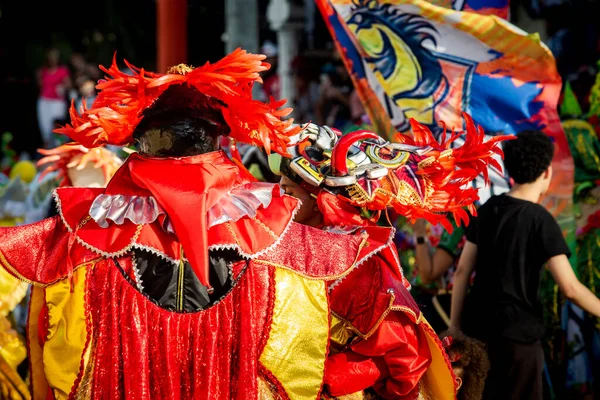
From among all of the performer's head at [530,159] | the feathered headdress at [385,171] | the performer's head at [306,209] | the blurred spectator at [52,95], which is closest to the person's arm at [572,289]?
the performer's head at [530,159]

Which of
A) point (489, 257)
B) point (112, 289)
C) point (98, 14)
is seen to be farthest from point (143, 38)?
point (112, 289)

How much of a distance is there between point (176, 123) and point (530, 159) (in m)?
1.90

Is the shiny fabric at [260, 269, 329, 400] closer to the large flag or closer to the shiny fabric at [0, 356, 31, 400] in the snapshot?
the shiny fabric at [0, 356, 31, 400]

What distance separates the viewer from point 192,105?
2.78 meters

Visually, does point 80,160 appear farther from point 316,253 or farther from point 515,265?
point 515,265

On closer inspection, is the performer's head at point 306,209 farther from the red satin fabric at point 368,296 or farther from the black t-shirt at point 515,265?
the black t-shirt at point 515,265

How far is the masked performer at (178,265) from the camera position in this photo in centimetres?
266

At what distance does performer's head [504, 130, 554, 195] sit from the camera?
3.97 metres

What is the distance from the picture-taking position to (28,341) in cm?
282

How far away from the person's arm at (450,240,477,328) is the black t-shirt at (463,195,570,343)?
0.11 m

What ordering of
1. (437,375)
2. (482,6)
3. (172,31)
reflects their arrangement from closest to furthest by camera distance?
(437,375), (482,6), (172,31)

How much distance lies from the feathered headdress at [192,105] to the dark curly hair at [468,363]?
1.20 metres

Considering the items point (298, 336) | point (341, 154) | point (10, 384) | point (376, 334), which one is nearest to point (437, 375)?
point (376, 334)

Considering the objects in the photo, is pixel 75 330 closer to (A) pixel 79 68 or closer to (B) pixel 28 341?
(B) pixel 28 341
